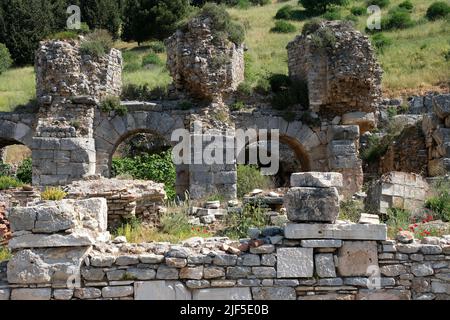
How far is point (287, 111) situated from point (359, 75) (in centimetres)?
211

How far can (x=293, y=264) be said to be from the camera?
6.22 metres

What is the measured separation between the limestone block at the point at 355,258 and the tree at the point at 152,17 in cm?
3121

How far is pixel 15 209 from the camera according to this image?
616 centimetres

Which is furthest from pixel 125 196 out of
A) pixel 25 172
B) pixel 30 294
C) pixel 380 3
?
pixel 380 3

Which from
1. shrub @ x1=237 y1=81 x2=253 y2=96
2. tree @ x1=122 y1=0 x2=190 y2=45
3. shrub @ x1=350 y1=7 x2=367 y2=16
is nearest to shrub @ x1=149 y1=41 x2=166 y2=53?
tree @ x1=122 y1=0 x2=190 y2=45

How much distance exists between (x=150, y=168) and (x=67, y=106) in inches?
169

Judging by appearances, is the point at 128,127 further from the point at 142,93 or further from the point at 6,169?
the point at 6,169

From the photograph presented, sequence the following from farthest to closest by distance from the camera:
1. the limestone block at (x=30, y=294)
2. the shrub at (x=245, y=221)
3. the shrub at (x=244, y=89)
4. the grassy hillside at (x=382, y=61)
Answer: the grassy hillside at (x=382, y=61), the shrub at (x=244, y=89), the shrub at (x=245, y=221), the limestone block at (x=30, y=294)

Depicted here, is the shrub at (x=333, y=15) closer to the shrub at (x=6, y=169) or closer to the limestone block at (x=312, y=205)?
the shrub at (x=6, y=169)

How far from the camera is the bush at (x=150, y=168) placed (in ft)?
58.7

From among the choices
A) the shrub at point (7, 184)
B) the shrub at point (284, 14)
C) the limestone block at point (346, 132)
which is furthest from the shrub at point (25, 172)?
the shrub at point (284, 14)

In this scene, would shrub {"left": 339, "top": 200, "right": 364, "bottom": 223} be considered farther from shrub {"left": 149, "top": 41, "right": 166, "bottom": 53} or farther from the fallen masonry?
shrub {"left": 149, "top": 41, "right": 166, "bottom": 53}

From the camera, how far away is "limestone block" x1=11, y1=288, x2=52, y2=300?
6.13 meters

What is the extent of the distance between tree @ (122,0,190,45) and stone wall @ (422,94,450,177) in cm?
2391
